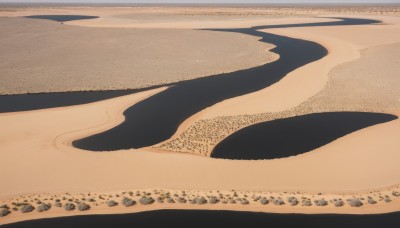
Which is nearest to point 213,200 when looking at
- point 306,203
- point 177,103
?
point 306,203

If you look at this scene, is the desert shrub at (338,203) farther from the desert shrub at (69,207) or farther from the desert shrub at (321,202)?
the desert shrub at (69,207)

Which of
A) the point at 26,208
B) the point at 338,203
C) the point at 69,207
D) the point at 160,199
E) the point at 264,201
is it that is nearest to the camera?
the point at 26,208

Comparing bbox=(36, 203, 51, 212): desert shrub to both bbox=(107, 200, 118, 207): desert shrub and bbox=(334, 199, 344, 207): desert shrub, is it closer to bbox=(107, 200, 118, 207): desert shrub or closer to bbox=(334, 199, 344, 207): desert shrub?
bbox=(107, 200, 118, 207): desert shrub

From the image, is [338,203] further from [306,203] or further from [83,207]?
[83,207]

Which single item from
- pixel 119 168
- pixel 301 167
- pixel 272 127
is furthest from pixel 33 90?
pixel 301 167

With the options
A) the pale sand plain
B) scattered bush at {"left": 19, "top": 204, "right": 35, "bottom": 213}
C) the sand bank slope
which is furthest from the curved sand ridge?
the sand bank slope

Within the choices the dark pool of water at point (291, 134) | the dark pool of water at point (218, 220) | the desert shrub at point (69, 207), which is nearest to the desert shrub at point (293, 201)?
the dark pool of water at point (218, 220)

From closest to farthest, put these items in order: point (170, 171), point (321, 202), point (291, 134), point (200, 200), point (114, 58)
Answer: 1. point (321, 202)
2. point (200, 200)
3. point (170, 171)
4. point (291, 134)
5. point (114, 58)
